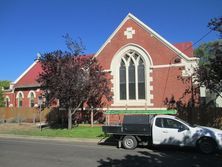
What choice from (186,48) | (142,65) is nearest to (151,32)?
(142,65)

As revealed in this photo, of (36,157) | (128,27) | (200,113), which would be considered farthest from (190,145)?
(128,27)

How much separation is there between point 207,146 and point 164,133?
1960 millimetres

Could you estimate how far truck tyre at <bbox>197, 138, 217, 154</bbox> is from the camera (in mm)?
14316

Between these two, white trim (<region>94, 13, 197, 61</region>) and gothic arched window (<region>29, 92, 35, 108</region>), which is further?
gothic arched window (<region>29, 92, 35, 108</region>)

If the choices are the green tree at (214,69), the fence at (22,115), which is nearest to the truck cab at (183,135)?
the green tree at (214,69)

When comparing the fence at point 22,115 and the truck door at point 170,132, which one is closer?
the truck door at point 170,132

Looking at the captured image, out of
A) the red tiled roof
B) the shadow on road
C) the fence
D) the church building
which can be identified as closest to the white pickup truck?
the shadow on road

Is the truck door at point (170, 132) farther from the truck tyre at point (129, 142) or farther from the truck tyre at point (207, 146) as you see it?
the truck tyre at point (129, 142)

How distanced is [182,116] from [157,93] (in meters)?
2.91

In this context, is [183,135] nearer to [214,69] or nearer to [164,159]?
[164,159]

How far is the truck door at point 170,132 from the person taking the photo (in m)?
14.8

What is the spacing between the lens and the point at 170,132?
15.1 metres

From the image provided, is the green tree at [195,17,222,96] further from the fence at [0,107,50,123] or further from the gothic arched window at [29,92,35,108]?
the gothic arched window at [29,92,35,108]

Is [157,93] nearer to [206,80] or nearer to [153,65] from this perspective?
[153,65]
